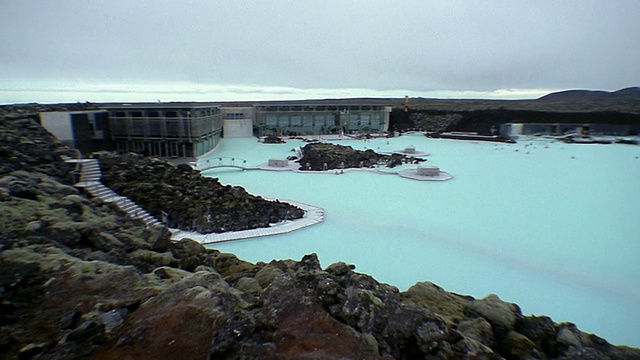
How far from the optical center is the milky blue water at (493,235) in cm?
654

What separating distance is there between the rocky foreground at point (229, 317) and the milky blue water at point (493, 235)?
2713 mm

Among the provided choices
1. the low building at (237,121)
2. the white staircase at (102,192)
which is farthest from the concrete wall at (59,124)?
the low building at (237,121)

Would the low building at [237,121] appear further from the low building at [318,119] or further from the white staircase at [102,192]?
the white staircase at [102,192]

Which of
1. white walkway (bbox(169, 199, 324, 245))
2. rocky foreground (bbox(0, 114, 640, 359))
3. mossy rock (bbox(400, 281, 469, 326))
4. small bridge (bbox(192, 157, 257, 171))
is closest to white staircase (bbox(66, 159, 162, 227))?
white walkway (bbox(169, 199, 324, 245))

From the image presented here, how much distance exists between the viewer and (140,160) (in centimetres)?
1109

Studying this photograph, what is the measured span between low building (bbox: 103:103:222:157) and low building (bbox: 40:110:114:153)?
44 cm

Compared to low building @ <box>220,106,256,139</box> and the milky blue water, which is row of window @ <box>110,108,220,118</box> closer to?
the milky blue water

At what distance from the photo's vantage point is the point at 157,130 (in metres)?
18.2

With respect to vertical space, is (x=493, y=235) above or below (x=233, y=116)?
below

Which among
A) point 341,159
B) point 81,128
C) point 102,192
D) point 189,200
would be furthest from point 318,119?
point 102,192

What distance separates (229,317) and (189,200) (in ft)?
22.3

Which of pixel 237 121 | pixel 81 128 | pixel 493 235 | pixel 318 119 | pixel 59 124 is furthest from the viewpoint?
pixel 318 119

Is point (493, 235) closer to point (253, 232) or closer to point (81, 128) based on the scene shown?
point (253, 232)

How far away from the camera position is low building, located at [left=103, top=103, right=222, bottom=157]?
18.0m
